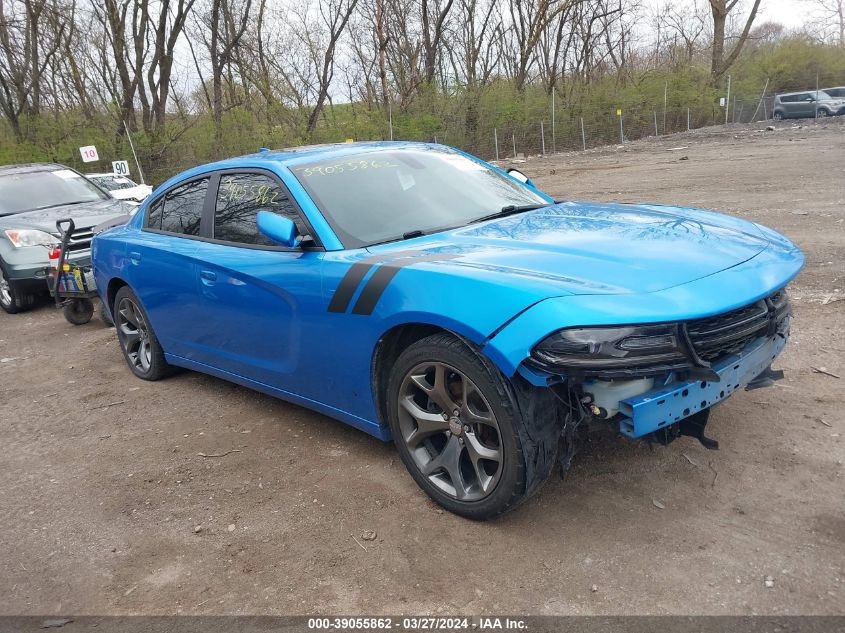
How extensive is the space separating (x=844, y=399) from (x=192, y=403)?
13.2ft

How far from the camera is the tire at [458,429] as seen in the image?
2643 millimetres

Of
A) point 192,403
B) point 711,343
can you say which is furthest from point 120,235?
point 711,343

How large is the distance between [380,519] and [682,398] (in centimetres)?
140

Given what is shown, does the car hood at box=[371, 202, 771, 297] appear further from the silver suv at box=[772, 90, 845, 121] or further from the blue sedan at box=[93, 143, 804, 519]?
the silver suv at box=[772, 90, 845, 121]

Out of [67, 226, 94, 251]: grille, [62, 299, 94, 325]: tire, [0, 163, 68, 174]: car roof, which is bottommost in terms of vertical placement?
[62, 299, 94, 325]: tire

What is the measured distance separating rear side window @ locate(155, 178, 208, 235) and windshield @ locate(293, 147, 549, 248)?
930 mm

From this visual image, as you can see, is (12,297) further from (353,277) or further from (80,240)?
(353,277)

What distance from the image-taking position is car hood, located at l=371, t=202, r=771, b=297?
2604mm

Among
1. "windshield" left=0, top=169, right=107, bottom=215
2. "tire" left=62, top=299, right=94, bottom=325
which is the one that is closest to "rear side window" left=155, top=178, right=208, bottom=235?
"tire" left=62, top=299, right=94, bottom=325

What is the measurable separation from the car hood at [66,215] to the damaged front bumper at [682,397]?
708 centimetres

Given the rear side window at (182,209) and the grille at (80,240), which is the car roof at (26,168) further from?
the rear side window at (182,209)

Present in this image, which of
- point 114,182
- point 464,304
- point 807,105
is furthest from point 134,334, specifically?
point 807,105

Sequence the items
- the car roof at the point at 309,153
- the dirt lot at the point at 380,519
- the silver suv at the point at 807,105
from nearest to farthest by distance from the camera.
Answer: the dirt lot at the point at 380,519 → the car roof at the point at 309,153 → the silver suv at the point at 807,105

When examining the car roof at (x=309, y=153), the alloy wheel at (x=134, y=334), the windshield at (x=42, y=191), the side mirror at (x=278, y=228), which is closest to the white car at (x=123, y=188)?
the windshield at (x=42, y=191)
